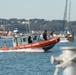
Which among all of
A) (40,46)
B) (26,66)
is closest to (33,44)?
(40,46)

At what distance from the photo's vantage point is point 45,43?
4753 centimetres

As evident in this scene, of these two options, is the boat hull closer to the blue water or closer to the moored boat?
the moored boat

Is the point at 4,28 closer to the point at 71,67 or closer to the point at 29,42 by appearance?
the point at 29,42

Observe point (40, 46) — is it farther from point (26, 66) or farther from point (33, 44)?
point (26, 66)

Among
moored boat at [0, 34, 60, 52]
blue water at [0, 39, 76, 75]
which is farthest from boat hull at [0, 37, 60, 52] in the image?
blue water at [0, 39, 76, 75]

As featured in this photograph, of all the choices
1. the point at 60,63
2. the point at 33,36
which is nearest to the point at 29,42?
the point at 33,36

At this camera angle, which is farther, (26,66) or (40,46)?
(40,46)

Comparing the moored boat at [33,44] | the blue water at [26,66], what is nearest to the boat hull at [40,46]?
the moored boat at [33,44]

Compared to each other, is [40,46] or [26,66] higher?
→ [26,66]

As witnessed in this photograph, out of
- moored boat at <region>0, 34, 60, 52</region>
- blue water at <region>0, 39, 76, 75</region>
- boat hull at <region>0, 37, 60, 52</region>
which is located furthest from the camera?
moored boat at <region>0, 34, 60, 52</region>

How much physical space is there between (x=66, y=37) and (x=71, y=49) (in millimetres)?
108394

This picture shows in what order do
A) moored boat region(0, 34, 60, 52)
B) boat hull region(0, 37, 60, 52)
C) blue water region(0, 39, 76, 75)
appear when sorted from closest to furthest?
blue water region(0, 39, 76, 75) < boat hull region(0, 37, 60, 52) < moored boat region(0, 34, 60, 52)

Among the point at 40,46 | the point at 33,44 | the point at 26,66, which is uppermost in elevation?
the point at 26,66

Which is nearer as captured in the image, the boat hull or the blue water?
the blue water
